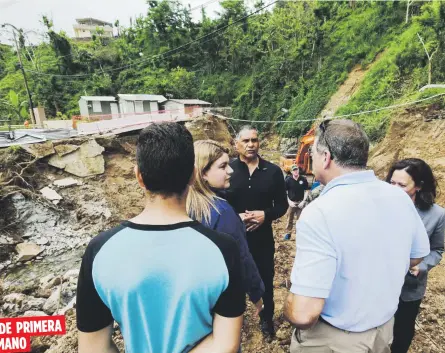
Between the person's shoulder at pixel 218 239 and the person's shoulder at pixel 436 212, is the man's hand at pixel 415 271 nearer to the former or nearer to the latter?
the person's shoulder at pixel 436 212

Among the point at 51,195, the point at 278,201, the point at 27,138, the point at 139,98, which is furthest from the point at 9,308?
the point at 139,98

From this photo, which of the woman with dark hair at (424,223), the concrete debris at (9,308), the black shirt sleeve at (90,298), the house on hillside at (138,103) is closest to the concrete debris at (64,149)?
the concrete debris at (9,308)

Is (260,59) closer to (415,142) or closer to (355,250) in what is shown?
(415,142)

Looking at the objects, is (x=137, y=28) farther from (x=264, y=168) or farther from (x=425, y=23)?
(x=264, y=168)

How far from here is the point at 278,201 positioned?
9.47 feet

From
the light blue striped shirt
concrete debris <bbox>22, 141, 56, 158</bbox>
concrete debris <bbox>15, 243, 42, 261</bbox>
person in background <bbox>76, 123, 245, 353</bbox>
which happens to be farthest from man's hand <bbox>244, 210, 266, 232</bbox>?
concrete debris <bbox>22, 141, 56, 158</bbox>

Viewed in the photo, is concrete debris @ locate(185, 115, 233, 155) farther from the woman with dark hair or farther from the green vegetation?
the woman with dark hair

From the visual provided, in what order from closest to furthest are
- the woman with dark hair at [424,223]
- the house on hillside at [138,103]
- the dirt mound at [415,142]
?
the woman with dark hair at [424,223] < the dirt mound at [415,142] < the house on hillside at [138,103]

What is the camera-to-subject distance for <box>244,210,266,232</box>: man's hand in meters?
2.62

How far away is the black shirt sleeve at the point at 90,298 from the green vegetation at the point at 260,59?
1277 cm

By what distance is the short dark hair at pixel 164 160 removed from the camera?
97 cm

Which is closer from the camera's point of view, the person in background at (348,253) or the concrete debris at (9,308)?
the person in background at (348,253)

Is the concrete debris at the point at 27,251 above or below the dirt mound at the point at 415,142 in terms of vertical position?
below

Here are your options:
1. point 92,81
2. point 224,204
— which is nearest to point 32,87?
point 92,81
